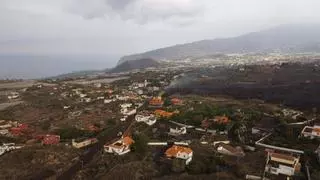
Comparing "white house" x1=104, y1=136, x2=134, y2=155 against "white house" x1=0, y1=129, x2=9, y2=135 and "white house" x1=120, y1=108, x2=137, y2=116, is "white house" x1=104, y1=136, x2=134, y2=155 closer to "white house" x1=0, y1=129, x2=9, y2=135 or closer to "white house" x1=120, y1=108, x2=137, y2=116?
"white house" x1=0, y1=129, x2=9, y2=135

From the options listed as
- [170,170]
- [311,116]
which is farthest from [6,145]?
[311,116]

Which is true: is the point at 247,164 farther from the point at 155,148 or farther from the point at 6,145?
the point at 6,145

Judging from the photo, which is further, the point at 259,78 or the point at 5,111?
the point at 259,78

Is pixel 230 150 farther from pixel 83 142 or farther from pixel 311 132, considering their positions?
pixel 83 142

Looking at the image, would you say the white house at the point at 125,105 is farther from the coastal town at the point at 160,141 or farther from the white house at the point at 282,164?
the white house at the point at 282,164

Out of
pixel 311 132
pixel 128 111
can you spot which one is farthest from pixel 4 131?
pixel 311 132

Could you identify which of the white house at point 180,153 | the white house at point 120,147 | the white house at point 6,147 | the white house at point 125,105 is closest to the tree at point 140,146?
the white house at point 120,147

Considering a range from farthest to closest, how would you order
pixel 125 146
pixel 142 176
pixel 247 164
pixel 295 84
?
1. pixel 295 84
2. pixel 125 146
3. pixel 247 164
4. pixel 142 176
